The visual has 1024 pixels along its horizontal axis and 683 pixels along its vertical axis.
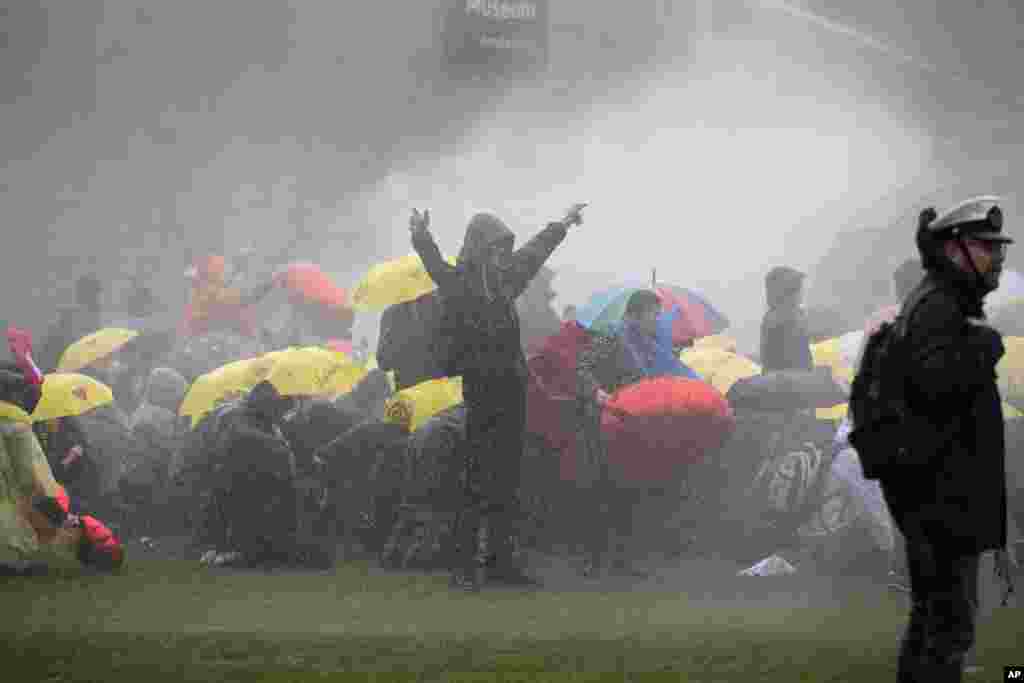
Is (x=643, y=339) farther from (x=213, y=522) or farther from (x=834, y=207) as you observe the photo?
(x=834, y=207)

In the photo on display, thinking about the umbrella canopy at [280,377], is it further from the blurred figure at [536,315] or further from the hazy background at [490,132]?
the hazy background at [490,132]

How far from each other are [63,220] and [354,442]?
16798 millimetres

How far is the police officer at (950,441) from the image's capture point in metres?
5.76

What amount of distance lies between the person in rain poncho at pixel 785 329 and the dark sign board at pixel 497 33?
9.33m

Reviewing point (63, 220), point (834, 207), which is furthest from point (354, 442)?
point (63, 220)

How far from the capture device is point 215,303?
17516 mm

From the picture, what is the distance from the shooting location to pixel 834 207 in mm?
25500

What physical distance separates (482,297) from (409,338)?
152 centimetres

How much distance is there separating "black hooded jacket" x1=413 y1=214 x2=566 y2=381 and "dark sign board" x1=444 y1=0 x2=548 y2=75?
35.1 feet

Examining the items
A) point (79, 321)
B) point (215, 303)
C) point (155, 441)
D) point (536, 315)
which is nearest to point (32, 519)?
point (155, 441)

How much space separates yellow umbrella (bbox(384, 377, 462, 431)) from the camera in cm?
1216

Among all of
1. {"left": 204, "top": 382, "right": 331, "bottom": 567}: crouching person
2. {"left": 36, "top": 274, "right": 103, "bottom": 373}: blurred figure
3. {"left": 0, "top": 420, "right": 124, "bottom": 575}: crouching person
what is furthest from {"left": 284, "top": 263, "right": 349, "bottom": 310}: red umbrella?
{"left": 0, "top": 420, "right": 124, "bottom": 575}: crouching person

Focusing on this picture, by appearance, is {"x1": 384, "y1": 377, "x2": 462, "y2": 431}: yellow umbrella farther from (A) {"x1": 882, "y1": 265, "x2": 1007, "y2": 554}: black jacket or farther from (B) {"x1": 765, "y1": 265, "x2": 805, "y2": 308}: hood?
(A) {"x1": 882, "y1": 265, "x2": 1007, "y2": 554}: black jacket

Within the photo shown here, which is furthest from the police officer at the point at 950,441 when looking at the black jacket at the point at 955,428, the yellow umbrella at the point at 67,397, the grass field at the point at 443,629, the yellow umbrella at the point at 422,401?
the yellow umbrella at the point at 67,397
